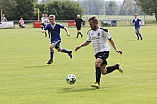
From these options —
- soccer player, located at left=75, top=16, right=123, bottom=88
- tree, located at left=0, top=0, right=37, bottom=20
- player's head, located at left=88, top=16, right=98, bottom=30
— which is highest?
tree, located at left=0, top=0, right=37, bottom=20

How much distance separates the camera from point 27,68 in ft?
41.3

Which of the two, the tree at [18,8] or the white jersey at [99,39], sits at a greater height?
the tree at [18,8]

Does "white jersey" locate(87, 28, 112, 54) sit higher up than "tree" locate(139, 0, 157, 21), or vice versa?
"tree" locate(139, 0, 157, 21)

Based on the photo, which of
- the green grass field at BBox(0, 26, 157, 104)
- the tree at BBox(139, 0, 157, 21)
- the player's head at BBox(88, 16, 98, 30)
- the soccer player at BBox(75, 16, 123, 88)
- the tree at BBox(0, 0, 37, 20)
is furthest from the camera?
the tree at BBox(139, 0, 157, 21)

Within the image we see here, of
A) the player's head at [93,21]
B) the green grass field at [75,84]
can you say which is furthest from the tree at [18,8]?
the player's head at [93,21]

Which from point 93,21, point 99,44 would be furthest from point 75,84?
point 93,21

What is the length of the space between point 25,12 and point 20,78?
219 ft

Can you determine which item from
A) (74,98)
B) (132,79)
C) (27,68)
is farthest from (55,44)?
(74,98)

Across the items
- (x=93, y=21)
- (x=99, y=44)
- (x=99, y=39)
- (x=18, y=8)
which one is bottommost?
(x=99, y=44)

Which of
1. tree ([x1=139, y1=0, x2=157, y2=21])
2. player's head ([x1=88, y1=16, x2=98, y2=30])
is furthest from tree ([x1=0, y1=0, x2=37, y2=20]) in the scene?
player's head ([x1=88, y1=16, x2=98, y2=30])

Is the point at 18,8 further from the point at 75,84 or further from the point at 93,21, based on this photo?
the point at 93,21

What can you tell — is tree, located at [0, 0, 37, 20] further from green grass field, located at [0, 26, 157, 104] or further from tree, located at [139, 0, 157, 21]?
green grass field, located at [0, 26, 157, 104]

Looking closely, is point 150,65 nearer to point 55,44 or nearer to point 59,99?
point 55,44

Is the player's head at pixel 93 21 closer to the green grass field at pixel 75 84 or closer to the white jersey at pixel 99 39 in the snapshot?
the white jersey at pixel 99 39
